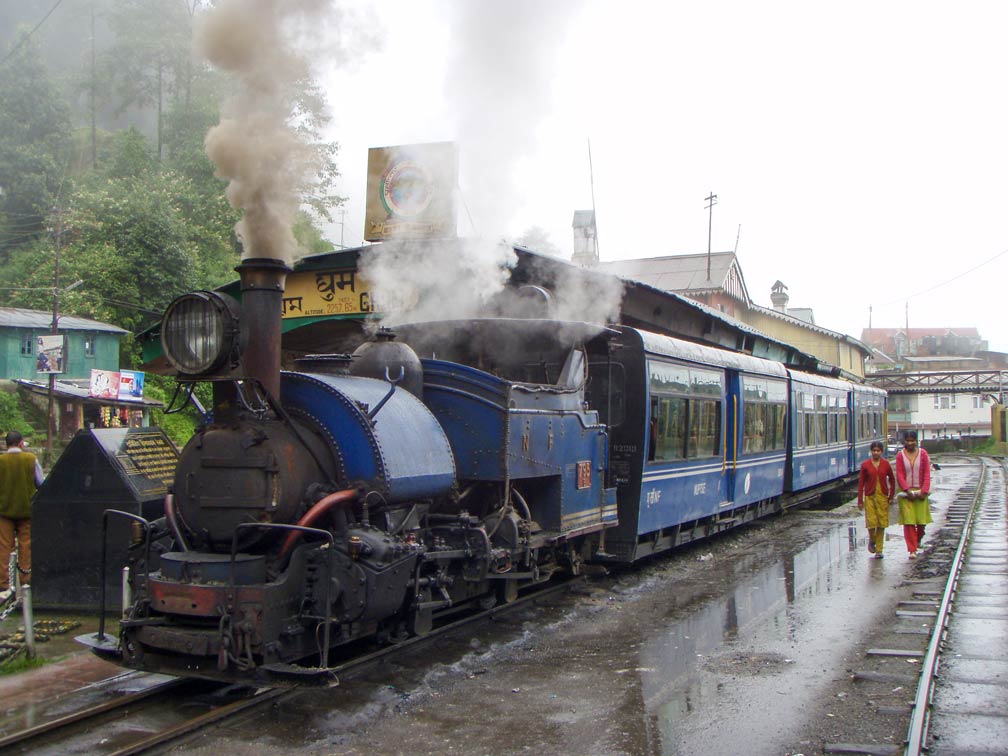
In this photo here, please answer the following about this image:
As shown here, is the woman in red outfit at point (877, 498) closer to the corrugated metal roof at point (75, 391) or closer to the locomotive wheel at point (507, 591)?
the locomotive wheel at point (507, 591)

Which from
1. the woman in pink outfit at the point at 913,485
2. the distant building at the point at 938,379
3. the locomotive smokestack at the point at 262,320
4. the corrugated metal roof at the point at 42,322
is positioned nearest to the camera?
the locomotive smokestack at the point at 262,320

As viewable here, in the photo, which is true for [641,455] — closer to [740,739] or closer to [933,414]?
[740,739]

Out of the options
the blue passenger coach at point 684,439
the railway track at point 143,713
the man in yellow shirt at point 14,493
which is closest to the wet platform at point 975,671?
the blue passenger coach at point 684,439

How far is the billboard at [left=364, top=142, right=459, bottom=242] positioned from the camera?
956cm

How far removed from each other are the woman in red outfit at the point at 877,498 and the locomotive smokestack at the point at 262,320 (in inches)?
312

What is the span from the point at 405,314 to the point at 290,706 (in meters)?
4.60

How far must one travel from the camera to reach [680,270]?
4444 centimetres

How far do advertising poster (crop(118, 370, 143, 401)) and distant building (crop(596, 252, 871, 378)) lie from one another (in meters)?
21.1

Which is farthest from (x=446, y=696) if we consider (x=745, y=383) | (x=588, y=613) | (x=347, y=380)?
(x=745, y=383)

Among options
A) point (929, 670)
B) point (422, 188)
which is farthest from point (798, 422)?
point (929, 670)

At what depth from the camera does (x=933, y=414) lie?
72.3 meters

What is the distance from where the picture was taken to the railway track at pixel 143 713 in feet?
15.5

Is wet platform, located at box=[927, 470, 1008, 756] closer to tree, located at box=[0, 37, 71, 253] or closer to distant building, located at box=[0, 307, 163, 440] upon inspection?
distant building, located at box=[0, 307, 163, 440]

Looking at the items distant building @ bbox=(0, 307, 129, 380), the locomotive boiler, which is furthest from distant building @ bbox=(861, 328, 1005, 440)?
the locomotive boiler
